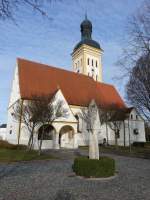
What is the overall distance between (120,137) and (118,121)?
14.4 ft

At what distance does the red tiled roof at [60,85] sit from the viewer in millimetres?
33281

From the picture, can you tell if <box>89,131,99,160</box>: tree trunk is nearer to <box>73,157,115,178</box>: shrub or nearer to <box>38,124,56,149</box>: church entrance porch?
<box>73,157,115,178</box>: shrub

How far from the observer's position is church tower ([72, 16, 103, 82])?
5244cm

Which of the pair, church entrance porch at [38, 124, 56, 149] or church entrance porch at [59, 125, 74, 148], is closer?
church entrance porch at [38, 124, 56, 149]

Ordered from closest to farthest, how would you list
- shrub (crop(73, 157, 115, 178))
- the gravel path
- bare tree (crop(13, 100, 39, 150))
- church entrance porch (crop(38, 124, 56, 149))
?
the gravel path
shrub (crop(73, 157, 115, 178))
bare tree (crop(13, 100, 39, 150))
church entrance porch (crop(38, 124, 56, 149))

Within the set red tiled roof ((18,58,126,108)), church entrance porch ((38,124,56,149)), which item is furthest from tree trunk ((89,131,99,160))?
red tiled roof ((18,58,126,108))

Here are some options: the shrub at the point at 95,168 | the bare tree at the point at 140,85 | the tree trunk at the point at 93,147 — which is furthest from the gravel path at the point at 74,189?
the bare tree at the point at 140,85

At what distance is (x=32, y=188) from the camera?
324 inches

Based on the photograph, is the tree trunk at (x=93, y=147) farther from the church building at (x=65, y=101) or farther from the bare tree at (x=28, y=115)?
the church building at (x=65, y=101)

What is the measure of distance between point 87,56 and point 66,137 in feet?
82.4

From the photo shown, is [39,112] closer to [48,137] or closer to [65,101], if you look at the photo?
[65,101]

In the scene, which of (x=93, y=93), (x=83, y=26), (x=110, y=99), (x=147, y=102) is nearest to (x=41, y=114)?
(x=147, y=102)

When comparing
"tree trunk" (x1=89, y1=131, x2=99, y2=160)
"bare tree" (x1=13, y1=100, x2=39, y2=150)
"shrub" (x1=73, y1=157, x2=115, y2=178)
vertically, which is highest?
"bare tree" (x1=13, y1=100, x2=39, y2=150)

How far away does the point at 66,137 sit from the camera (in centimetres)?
3312
